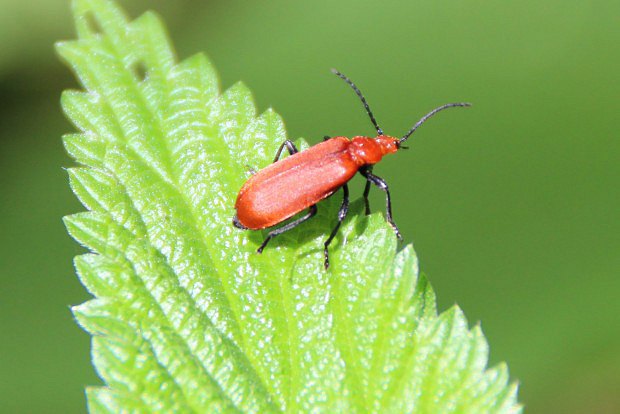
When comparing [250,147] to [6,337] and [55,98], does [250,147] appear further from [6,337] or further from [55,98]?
[55,98]

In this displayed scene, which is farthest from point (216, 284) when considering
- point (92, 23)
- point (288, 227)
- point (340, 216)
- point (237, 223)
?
point (92, 23)

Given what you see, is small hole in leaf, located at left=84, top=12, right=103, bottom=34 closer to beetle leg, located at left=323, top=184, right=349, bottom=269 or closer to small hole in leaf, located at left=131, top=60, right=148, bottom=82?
small hole in leaf, located at left=131, top=60, right=148, bottom=82

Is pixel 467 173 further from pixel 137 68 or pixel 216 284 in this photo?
pixel 216 284

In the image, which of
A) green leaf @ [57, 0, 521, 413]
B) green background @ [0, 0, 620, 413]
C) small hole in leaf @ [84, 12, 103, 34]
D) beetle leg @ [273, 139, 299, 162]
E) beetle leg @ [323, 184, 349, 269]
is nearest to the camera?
green leaf @ [57, 0, 521, 413]

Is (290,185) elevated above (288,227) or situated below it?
above

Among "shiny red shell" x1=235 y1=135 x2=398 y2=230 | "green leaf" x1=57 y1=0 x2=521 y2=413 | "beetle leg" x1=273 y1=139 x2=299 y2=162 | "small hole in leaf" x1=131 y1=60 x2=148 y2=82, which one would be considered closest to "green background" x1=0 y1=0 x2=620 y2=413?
"shiny red shell" x1=235 y1=135 x2=398 y2=230

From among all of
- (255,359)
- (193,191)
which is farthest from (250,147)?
(255,359)
